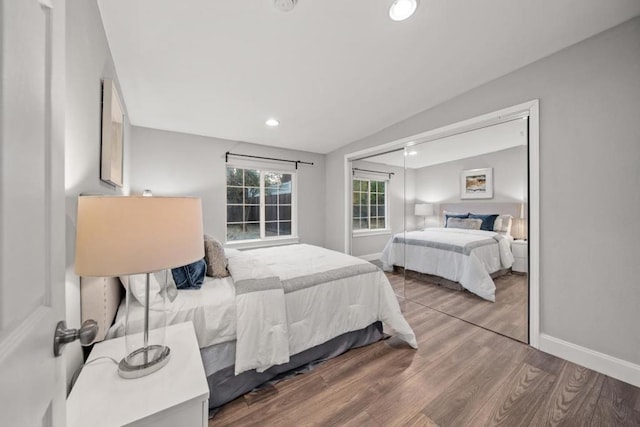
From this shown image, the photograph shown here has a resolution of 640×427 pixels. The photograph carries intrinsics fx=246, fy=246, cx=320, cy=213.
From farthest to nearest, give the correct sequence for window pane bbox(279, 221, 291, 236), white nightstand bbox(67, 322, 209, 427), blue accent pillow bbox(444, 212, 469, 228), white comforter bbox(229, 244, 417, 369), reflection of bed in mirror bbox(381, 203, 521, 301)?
1. window pane bbox(279, 221, 291, 236)
2. blue accent pillow bbox(444, 212, 469, 228)
3. reflection of bed in mirror bbox(381, 203, 521, 301)
4. white comforter bbox(229, 244, 417, 369)
5. white nightstand bbox(67, 322, 209, 427)

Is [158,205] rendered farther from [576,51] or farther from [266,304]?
[576,51]

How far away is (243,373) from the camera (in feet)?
5.41

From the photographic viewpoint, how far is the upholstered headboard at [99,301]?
115 centimetres

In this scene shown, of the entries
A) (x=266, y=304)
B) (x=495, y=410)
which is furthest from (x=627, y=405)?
(x=266, y=304)

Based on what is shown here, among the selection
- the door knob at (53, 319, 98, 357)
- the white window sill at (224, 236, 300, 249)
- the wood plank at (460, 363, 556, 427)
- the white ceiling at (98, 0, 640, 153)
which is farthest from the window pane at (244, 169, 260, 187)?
the wood plank at (460, 363, 556, 427)

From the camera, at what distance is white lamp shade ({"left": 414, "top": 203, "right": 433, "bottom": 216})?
3.23m

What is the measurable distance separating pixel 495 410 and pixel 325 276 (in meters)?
1.36

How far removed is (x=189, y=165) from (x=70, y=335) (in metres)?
3.31

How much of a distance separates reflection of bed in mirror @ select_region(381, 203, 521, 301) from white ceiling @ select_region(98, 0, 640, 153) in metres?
1.36

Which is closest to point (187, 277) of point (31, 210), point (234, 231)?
point (31, 210)

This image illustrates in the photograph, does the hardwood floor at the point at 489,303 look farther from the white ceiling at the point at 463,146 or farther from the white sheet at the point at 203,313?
the white sheet at the point at 203,313

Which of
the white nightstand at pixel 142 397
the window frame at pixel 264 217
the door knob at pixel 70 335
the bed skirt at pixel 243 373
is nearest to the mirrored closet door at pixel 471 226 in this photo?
the bed skirt at pixel 243 373

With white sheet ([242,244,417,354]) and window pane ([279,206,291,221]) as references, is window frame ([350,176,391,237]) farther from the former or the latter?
white sheet ([242,244,417,354])

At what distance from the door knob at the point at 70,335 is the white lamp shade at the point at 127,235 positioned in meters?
0.29
